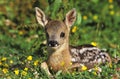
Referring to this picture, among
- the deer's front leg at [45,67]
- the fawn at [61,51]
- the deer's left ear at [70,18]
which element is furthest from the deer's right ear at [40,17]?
the deer's front leg at [45,67]

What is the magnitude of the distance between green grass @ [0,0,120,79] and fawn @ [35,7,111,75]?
0.77 feet

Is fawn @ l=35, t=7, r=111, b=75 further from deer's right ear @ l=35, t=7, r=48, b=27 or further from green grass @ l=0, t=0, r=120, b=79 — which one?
green grass @ l=0, t=0, r=120, b=79

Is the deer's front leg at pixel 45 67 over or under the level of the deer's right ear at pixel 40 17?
under

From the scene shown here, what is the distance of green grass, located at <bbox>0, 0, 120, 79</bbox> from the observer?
9781mm

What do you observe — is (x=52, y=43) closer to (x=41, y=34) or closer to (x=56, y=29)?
(x=56, y=29)

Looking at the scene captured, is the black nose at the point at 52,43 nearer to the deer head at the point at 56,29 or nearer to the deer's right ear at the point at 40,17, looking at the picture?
the deer head at the point at 56,29

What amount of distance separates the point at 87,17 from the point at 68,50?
5.00 meters

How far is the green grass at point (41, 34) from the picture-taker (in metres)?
9.78

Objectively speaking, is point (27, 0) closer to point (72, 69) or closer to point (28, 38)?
point (28, 38)

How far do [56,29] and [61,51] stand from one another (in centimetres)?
44

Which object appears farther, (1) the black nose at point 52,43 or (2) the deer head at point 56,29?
(2) the deer head at point 56,29

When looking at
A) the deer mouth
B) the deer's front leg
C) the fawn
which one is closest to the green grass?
the deer's front leg

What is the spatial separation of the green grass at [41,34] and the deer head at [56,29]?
22.9 inches

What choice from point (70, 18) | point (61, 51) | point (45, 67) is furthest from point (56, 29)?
point (45, 67)
